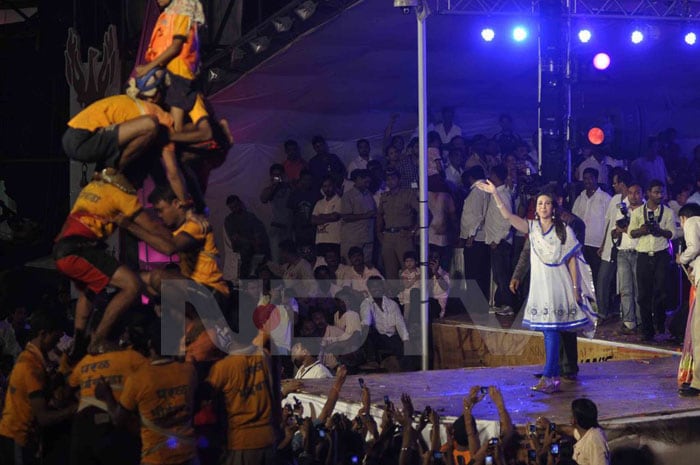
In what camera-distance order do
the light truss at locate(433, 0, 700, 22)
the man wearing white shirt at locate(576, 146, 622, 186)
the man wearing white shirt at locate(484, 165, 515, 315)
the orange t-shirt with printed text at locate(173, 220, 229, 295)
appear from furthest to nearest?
the man wearing white shirt at locate(576, 146, 622, 186)
the man wearing white shirt at locate(484, 165, 515, 315)
the light truss at locate(433, 0, 700, 22)
the orange t-shirt with printed text at locate(173, 220, 229, 295)

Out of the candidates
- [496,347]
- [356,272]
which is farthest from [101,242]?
[496,347]

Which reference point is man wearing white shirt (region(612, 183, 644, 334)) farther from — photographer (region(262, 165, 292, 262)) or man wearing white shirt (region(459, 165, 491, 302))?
photographer (region(262, 165, 292, 262))

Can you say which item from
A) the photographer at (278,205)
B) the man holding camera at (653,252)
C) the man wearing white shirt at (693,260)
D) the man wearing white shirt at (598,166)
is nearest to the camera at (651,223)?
the man holding camera at (653,252)

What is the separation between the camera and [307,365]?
11281 mm

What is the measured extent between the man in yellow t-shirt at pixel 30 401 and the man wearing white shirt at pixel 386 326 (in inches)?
232

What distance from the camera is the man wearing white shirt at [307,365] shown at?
11109 millimetres

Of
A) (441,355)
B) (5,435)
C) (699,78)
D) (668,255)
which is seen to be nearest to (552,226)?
(668,255)

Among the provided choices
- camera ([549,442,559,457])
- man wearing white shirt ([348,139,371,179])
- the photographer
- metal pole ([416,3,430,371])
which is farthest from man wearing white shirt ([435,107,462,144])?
camera ([549,442,559,457])

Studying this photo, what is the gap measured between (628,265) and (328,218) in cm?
358

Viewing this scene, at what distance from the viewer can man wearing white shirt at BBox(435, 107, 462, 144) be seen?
15.4m

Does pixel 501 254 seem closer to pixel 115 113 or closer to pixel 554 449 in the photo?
pixel 554 449

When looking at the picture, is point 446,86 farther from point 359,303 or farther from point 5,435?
point 5,435

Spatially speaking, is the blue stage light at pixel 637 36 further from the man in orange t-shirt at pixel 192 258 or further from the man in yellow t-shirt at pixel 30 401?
the man in yellow t-shirt at pixel 30 401

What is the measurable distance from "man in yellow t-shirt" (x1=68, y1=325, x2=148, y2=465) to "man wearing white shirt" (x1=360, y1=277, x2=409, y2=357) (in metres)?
6.20
